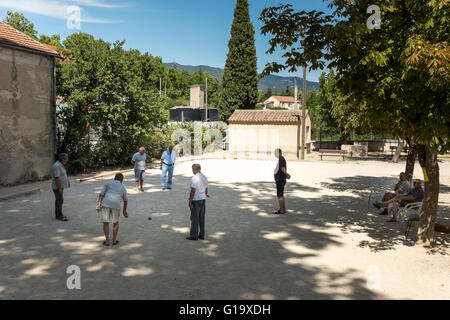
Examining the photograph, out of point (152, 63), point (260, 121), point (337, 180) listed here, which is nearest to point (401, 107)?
point (337, 180)

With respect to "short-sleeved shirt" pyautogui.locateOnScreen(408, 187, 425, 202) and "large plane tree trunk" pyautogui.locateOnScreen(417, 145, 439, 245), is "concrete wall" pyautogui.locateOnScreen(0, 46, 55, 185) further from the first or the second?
"large plane tree trunk" pyautogui.locateOnScreen(417, 145, 439, 245)

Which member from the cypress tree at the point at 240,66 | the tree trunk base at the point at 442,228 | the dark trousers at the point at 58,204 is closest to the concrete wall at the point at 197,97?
the cypress tree at the point at 240,66

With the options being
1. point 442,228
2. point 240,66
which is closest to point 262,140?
point 240,66

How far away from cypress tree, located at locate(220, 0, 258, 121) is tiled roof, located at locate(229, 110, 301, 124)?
10166mm

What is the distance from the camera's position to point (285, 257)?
7328mm

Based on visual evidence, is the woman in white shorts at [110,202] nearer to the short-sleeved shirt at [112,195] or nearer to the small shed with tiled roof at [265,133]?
the short-sleeved shirt at [112,195]

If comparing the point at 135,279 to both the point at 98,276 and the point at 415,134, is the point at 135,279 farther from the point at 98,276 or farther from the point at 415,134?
the point at 415,134

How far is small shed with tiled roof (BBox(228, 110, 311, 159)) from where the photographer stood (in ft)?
110

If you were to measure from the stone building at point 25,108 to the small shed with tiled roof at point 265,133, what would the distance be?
19.8m

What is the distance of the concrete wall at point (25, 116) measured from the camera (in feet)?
49.7

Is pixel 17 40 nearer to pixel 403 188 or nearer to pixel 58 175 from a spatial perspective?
pixel 58 175
